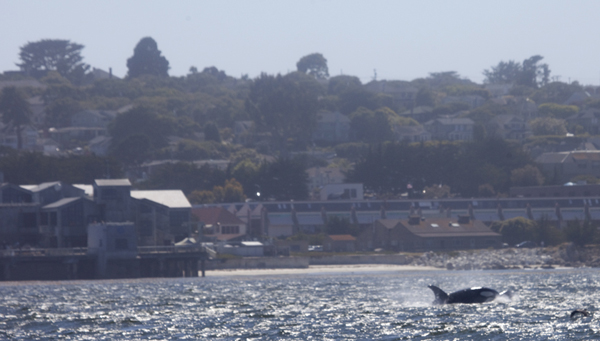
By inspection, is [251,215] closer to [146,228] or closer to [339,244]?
[339,244]

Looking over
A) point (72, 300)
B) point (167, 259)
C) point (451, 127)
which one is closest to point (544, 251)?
point (167, 259)

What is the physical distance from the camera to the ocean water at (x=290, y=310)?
125 ft

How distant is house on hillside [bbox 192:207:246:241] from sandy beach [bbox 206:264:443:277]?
1624 cm

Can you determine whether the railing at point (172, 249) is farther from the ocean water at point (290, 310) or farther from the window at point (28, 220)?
the window at point (28, 220)

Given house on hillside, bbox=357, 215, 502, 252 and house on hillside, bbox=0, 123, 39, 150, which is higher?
house on hillside, bbox=0, 123, 39, 150

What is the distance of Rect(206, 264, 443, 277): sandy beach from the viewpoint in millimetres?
79812

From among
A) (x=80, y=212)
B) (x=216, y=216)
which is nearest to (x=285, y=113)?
(x=216, y=216)

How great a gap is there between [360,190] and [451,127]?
6773cm

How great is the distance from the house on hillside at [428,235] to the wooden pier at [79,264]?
115 feet

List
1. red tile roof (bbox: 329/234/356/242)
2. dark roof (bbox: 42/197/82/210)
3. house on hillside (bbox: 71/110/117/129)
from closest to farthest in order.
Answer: dark roof (bbox: 42/197/82/210)
red tile roof (bbox: 329/234/356/242)
house on hillside (bbox: 71/110/117/129)

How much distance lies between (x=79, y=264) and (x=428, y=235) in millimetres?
43238

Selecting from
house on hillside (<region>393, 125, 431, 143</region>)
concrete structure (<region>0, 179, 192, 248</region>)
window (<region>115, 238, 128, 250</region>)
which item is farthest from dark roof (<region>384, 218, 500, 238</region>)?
house on hillside (<region>393, 125, 431, 143</region>)

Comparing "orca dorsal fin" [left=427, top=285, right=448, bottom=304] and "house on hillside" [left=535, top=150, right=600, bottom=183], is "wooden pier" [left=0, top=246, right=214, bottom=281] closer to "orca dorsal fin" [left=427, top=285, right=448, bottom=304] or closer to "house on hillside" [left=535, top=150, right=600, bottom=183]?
"orca dorsal fin" [left=427, top=285, right=448, bottom=304]

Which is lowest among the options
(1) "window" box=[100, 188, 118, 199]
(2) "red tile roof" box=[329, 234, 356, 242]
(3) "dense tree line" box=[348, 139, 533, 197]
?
(2) "red tile roof" box=[329, 234, 356, 242]
